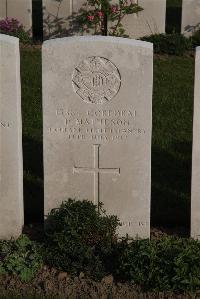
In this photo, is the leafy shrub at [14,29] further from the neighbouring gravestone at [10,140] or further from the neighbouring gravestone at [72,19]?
the neighbouring gravestone at [10,140]

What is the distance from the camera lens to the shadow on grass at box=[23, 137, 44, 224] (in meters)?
6.98

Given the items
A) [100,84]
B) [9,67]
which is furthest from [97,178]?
[9,67]

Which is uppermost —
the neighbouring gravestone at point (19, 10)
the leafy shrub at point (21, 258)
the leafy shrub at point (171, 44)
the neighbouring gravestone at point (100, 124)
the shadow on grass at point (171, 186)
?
the neighbouring gravestone at point (19, 10)

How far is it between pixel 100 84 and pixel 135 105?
0.36 metres

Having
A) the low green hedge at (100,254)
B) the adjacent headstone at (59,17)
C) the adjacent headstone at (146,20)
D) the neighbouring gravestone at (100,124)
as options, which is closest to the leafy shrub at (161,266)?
the low green hedge at (100,254)

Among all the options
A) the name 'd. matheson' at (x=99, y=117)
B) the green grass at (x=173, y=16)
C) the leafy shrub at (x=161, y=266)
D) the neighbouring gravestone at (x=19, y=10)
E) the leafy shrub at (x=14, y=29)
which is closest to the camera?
the leafy shrub at (x=161, y=266)

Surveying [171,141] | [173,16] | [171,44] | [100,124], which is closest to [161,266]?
[100,124]

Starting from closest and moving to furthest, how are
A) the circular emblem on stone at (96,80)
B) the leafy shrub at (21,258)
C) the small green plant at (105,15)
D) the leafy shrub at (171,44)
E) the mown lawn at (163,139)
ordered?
1. the leafy shrub at (21,258)
2. the circular emblem on stone at (96,80)
3. the mown lawn at (163,139)
4. the leafy shrub at (171,44)
5. the small green plant at (105,15)

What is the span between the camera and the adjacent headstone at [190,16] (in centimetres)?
1373

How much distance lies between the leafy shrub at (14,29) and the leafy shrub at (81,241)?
8215 mm

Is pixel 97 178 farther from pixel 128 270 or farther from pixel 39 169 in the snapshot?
pixel 39 169

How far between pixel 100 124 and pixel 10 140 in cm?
81

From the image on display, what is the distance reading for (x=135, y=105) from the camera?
600 centimetres

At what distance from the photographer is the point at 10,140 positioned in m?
6.11
